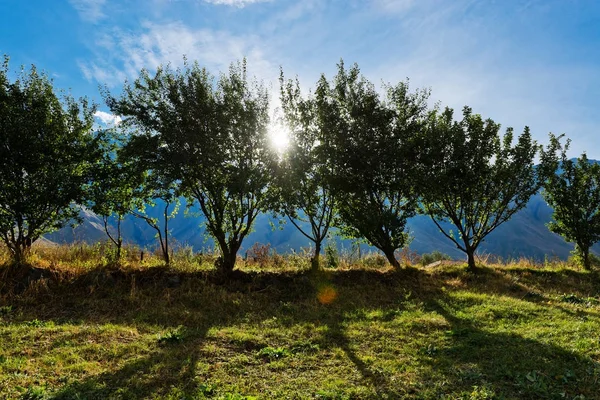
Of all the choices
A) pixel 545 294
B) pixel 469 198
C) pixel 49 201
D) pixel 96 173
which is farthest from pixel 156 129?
pixel 545 294

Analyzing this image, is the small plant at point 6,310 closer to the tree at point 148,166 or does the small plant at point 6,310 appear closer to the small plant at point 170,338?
the small plant at point 170,338

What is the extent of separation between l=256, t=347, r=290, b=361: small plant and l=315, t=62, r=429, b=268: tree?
8779mm

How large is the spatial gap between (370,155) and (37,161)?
12979mm

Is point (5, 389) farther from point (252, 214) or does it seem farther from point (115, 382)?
point (252, 214)

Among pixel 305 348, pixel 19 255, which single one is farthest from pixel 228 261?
pixel 19 255

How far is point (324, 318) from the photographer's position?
11586mm

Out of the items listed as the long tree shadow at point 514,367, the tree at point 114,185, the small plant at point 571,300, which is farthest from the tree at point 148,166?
the small plant at point 571,300

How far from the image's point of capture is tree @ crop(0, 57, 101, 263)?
12.9 metres

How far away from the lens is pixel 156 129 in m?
13.8

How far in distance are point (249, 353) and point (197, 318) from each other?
3.16m

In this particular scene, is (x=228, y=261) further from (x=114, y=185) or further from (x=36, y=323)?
(x=36, y=323)

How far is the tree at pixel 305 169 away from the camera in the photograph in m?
15.4

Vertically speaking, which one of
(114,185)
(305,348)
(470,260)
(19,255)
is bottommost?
(305,348)

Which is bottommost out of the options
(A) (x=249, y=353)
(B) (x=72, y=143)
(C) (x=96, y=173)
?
(A) (x=249, y=353)
